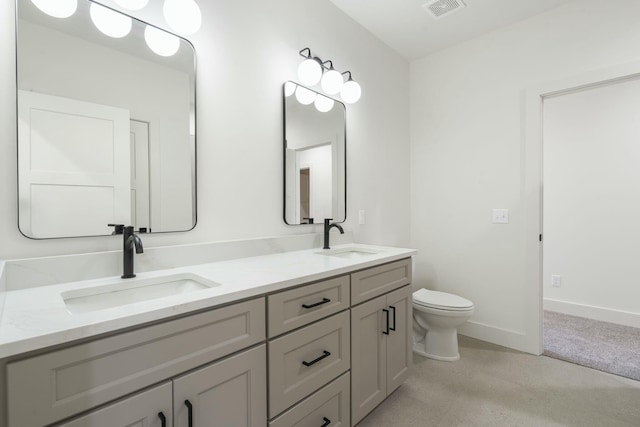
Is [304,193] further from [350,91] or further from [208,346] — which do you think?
[208,346]

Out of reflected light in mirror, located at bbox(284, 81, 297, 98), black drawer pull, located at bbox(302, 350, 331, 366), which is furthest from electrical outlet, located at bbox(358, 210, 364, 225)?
black drawer pull, located at bbox(302, 350, 331, 366)

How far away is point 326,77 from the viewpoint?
2020 millimetres

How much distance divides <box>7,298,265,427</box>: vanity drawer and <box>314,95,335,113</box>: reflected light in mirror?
151cm

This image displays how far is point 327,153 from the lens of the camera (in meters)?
2.13

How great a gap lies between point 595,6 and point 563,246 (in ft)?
7.20

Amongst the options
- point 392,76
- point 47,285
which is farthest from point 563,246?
point 47,285

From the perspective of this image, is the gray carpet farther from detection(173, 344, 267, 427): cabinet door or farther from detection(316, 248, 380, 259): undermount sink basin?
detection(173, 344, 267, 427): cabinet door

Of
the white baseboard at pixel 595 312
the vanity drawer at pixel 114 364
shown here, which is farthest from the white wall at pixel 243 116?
the white baseboard at pixel 595 312

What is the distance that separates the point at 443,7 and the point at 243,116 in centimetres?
171

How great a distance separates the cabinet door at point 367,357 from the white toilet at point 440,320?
729 mm

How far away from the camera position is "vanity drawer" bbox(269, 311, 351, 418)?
1.07 m

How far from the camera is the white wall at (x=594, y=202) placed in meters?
2.78

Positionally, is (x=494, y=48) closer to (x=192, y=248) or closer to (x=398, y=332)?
(x=398, y=332)

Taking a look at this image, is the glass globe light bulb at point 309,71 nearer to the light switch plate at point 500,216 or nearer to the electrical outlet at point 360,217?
the electrical outlet at point 360,217
